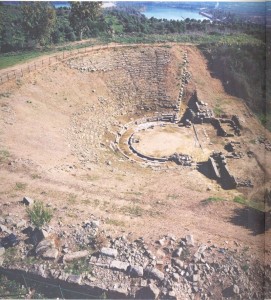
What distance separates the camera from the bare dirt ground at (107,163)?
20.3 meters

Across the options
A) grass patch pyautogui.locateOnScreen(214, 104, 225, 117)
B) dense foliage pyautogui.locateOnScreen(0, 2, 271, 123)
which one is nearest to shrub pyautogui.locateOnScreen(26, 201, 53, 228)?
grass patch pyautogui.locateOnScreen(214, 104, 225, 117)

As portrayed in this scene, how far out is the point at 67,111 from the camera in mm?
37406

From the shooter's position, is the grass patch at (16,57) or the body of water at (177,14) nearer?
the grass patch at (16,57)

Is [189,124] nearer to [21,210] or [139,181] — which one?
[139,181]

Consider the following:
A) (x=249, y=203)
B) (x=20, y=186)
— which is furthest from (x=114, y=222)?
(x=249, y=203)

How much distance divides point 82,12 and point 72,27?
5.96 m

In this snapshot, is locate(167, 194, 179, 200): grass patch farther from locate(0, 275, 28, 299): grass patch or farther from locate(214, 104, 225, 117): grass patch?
locate(214, 104, 225, 117): grass patch

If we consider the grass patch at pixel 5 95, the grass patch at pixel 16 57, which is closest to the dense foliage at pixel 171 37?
the grass patch at pixel 16 57

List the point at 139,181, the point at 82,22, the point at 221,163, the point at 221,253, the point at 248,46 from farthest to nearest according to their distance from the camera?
the point at 82,22 → the point at 248,46 → the point at 221,163 → the point at 139,181 → the point at 221,253

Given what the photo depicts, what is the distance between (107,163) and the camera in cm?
3020

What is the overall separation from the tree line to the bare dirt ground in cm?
1098

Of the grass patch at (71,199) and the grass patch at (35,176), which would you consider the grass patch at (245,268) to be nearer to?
the grass patch at (71,199)

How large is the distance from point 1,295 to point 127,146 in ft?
71.3

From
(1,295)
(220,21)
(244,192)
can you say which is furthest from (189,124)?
(220,21)
